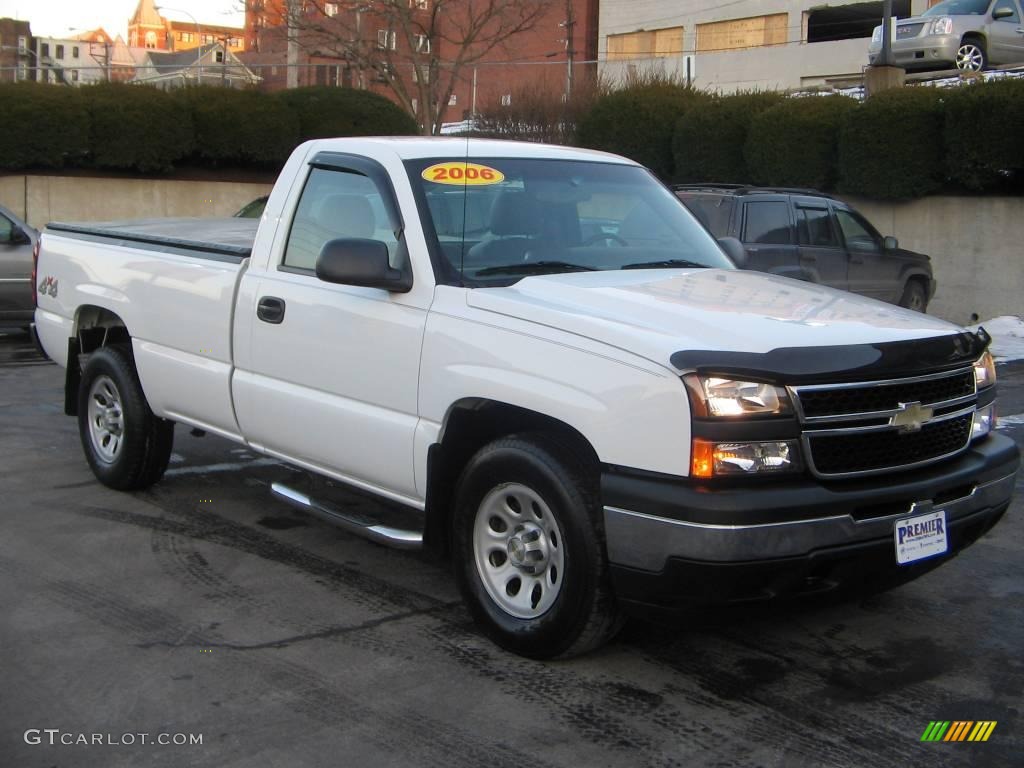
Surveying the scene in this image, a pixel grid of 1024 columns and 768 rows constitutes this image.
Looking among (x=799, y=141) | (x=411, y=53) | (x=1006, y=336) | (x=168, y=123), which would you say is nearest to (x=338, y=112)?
(x=411, y=53)

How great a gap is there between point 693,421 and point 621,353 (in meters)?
0.37

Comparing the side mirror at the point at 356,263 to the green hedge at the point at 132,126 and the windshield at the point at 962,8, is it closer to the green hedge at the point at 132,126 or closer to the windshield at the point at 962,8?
the green hedge at the point at 132,126

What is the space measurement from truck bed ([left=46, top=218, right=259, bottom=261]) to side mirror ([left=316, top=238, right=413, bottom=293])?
4.17 ft

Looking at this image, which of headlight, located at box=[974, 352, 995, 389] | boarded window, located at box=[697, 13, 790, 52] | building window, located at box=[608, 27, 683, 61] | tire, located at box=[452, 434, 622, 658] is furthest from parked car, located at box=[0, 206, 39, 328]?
building window, located at box=[608, 27, 683, 61]

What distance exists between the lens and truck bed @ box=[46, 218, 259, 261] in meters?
6.14

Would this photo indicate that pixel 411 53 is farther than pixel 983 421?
Yes

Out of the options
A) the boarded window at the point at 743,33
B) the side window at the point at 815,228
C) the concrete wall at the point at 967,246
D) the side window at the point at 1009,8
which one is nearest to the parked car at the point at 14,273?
the side window at the point at 815,228

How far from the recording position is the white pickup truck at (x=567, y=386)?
12.8ft

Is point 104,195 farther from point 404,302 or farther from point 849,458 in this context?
point 849,458

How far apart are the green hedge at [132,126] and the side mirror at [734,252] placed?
17.4 meters

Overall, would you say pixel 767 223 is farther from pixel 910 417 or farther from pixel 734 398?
pixel 734 398

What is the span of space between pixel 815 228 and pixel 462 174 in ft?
30.1

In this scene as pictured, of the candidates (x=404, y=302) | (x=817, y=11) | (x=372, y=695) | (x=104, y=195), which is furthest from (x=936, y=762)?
(x=817, y=11)

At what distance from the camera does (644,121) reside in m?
20.5
